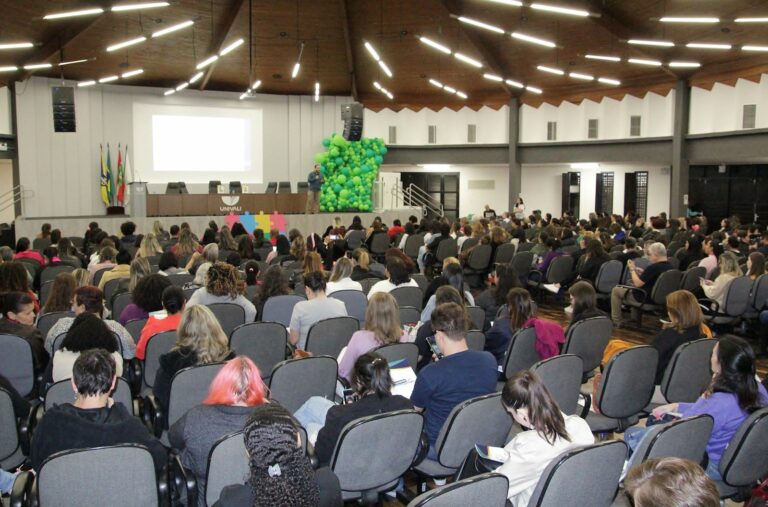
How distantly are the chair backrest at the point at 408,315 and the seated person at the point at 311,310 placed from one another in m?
0.59

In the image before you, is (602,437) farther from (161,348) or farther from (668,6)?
(668,6)

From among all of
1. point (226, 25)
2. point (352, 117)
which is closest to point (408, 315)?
point (352, 117)

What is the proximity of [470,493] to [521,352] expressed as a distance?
3.02 meters

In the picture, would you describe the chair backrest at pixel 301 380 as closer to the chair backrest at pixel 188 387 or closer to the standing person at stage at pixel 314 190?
the chair backrest at pixel 188 387

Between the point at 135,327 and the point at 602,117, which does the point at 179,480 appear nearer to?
the point at 135,327

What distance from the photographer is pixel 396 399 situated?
3492 millimetres

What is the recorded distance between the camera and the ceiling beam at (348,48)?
56.9 feet

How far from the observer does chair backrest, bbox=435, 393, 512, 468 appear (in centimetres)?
359

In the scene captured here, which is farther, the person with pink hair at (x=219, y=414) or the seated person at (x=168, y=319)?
the seated person at (x=168, y=319)

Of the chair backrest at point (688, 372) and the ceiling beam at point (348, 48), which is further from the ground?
the ceiling beam at point (348, 48)

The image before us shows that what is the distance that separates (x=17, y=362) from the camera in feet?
15.9

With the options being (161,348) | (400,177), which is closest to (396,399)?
(161,348)

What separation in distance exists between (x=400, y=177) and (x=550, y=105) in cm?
636

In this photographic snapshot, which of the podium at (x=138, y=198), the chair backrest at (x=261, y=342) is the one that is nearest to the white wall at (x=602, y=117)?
the podium at (x=138, y=198)
